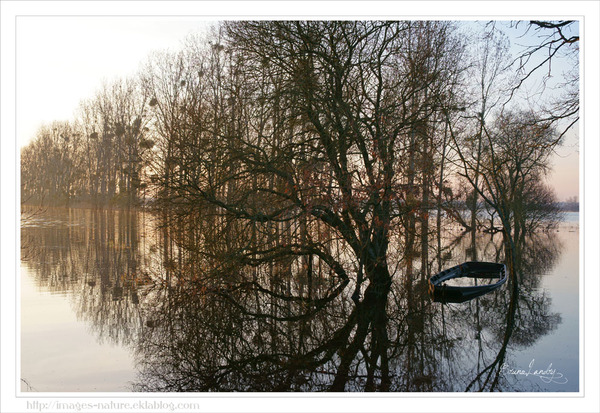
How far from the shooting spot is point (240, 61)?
42.4ft

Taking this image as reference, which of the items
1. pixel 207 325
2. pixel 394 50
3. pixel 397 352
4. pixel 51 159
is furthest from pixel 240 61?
pixel 51 159

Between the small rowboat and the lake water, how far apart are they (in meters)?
0.34

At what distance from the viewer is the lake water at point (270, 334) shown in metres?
8.20

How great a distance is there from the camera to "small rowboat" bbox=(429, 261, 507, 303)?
44.8 ft

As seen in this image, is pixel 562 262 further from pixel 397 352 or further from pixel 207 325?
pixel 207 325

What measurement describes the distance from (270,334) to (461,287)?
5561 millimetres

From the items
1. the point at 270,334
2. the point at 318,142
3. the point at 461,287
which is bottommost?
the point at 270,334

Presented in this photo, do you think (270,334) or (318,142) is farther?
(318,142)

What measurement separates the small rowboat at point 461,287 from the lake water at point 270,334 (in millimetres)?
343

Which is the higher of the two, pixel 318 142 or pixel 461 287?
pixel 318 142

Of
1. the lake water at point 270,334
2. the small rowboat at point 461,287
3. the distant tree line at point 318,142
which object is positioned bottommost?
the lake water at point 270,334

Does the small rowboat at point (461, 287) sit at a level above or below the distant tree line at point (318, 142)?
below

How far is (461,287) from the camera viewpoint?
43.6 feet
